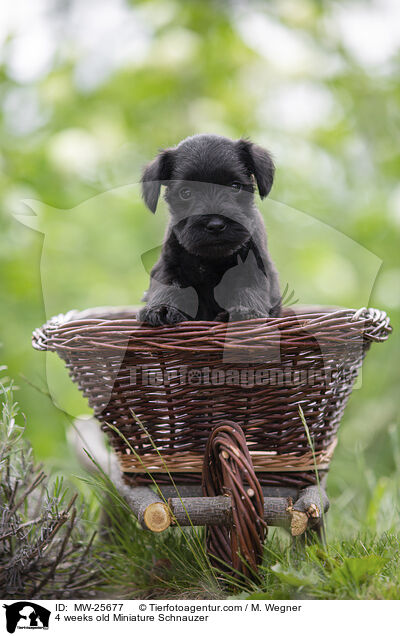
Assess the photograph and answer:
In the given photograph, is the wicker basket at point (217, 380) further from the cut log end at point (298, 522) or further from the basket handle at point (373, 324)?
the cut log end at point (298, 522)

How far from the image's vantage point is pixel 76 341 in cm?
130

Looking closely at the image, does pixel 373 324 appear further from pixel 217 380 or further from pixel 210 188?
pixel 210 188

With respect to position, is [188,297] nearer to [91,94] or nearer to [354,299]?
[354,299]

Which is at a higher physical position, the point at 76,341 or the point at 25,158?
the point at 25,158

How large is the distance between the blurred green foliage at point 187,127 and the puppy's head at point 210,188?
14.9 inches

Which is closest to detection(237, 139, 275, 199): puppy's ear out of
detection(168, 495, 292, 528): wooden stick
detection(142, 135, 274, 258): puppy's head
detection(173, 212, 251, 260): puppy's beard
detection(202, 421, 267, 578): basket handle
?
detection(142, 135, 274, 258): puppy's head
